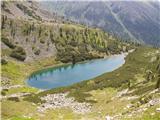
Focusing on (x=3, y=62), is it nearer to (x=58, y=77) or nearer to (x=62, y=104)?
(x=58, y=77)

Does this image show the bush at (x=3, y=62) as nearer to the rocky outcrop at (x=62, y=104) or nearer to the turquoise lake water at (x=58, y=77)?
the turquoise lake water at (x=58, y=77)

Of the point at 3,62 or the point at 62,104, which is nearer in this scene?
the point at 62,104

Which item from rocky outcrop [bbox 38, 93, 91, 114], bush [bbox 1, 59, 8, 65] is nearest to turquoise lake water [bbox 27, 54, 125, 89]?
bush [bbox 1, 59, 8, 65]

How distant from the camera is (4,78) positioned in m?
151

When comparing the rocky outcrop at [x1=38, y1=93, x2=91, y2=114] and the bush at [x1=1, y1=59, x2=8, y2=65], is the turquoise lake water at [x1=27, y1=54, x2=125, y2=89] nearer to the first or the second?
the bush at [x1=1, y1=59, x2=8, y2=65]

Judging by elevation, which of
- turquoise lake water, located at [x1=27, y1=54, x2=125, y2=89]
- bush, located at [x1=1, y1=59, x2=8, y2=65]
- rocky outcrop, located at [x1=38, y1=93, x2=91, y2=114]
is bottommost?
turquoise lake water, located at [x1=27, y1=54, x2=125, y2=89]

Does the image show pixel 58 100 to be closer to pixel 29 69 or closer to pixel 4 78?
pixel 4 78

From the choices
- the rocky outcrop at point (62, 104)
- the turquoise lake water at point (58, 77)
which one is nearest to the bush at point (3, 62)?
the turquoise lake water at point (58, 77)

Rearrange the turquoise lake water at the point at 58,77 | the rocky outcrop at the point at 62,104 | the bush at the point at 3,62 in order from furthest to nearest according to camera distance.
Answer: the bush at the point at 3,62, the turquoise lake water at the point at 58,77, the rocky outcrop at the point at 62,104

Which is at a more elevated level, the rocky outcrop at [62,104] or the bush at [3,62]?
the rocky outcrop at [62,104]

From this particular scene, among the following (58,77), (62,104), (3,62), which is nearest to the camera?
(62,104)

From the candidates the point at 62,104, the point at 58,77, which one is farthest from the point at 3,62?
the point at 62,104

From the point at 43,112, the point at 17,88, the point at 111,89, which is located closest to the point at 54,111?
the point at 43,112

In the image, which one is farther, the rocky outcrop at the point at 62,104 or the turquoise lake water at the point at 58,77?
the turquoise lake water at the point at 58,77
